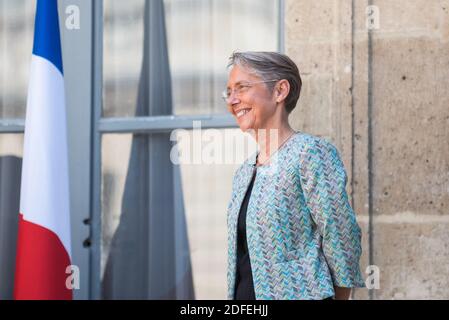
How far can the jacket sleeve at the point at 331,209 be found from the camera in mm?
2682

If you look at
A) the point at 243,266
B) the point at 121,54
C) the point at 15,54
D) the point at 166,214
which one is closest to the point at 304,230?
the point at 243,266

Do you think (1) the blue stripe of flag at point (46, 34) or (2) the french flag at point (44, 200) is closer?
(2) the french flag at point (44, 200)

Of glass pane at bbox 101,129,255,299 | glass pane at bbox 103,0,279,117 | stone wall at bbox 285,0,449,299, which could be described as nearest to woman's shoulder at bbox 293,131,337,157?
stone wall at bbox 285,0,449,299

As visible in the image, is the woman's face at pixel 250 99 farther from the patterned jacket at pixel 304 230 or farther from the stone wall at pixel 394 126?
the stone wall at pixel 394 126

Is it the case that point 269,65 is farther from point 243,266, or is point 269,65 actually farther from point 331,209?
point 243,266

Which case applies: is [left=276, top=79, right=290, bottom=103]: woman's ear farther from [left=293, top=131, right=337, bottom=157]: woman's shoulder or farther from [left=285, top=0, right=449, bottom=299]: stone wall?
[left=285, top=0, right=449, bottom=299]: stone wall

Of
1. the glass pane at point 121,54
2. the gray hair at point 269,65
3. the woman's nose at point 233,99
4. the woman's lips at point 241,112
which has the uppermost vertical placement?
the glass pane at point 121,54

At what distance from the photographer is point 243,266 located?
281 centimetres

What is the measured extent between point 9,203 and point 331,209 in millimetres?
2575

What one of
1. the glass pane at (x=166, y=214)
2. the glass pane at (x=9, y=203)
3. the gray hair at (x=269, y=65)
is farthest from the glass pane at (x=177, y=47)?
the gray hair at (x=269, y=65)

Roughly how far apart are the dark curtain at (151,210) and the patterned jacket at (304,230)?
5.62 feet

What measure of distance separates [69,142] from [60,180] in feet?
2.08

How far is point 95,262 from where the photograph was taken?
4.54m

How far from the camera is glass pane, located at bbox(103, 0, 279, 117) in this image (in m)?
4.36
